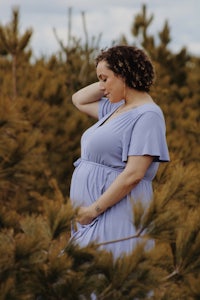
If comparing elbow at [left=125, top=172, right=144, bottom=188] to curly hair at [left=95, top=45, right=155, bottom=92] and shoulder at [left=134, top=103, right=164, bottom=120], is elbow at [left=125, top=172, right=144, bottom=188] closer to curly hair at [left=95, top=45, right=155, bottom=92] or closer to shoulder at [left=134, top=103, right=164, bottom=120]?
shoulder at [left=134, top=103, right=164, bottom=120]

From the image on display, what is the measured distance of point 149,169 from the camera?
3.11 metres

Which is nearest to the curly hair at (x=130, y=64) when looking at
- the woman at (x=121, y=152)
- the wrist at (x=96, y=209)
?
the woman at (x=121, y=152)

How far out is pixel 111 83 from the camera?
3.10 metres

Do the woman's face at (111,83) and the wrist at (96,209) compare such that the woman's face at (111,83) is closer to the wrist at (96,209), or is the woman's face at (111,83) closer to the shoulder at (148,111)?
the shoulder at (148,111)

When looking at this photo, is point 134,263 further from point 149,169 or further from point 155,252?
point 149,169

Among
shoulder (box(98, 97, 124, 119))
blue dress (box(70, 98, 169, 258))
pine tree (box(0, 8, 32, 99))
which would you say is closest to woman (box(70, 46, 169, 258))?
blue dress (box(70, 98, 169, 258))

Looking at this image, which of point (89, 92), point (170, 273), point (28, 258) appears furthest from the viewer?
point (89, 92)

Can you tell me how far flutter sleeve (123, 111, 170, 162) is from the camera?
118 inches

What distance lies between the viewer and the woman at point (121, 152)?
300 centimetres

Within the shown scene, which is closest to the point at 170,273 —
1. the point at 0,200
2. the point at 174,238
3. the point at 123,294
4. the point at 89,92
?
the point at 174,238

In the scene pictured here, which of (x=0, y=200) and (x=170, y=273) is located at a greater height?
(x=170, y=273)

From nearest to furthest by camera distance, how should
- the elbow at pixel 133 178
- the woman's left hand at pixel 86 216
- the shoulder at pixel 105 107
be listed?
the elbow at pixel 133 178 < the woman's left hand at pixel 86 216 < the shoulder at pixel 105 107

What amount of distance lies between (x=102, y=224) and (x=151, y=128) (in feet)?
1.25

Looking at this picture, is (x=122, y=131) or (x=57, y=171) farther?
(x=57, y=171)
